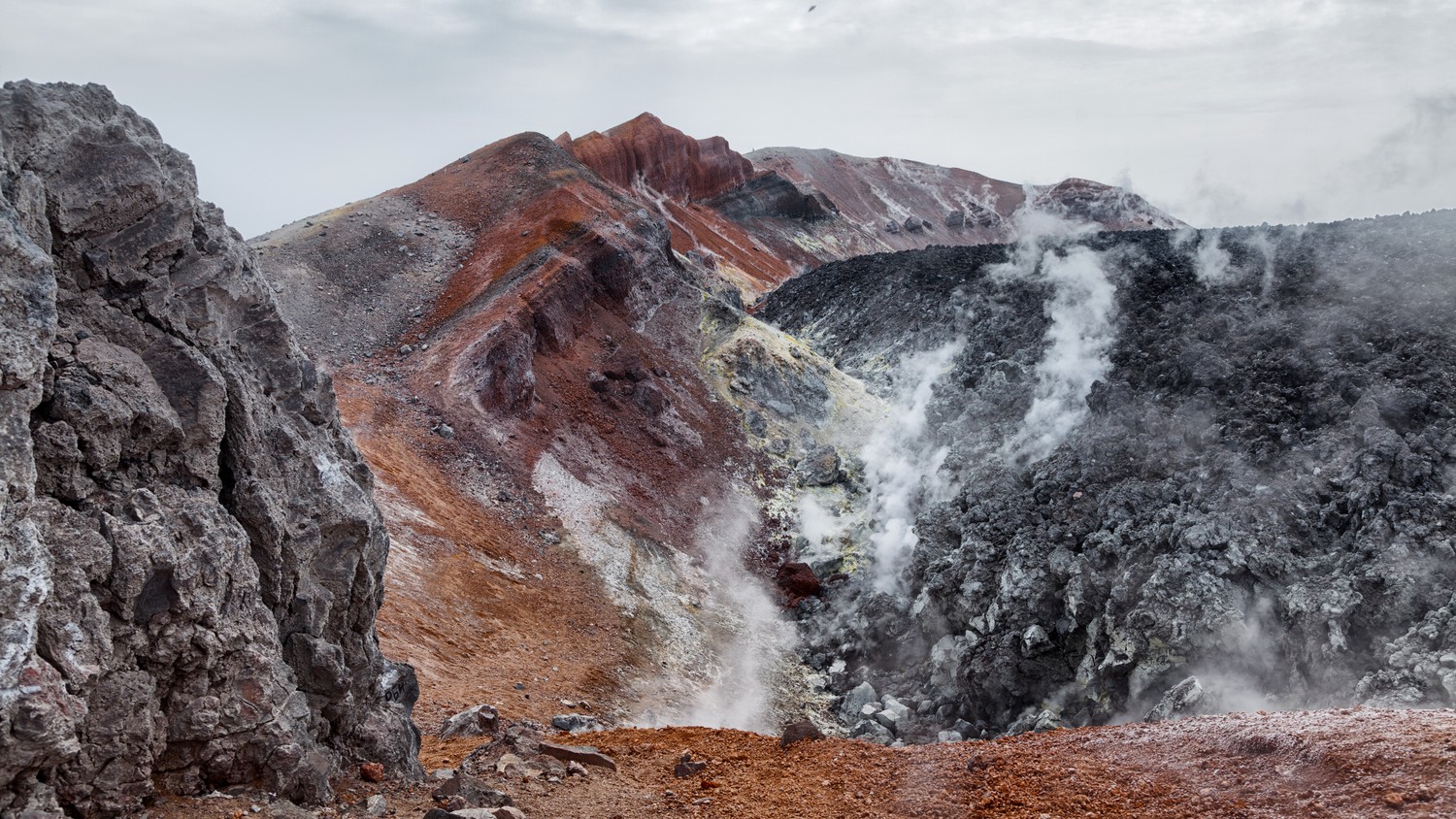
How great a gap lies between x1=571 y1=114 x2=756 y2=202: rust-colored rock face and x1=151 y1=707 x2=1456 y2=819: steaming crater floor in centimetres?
5877

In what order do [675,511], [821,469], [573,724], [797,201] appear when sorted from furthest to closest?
[797,201] → [821,469] → [675,511] → [573,724]

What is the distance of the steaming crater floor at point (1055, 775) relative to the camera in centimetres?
754

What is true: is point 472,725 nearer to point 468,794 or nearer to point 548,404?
point 468,794

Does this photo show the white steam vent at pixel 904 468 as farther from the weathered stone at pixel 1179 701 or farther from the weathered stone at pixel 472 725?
the weathered stone at pixel 472 725

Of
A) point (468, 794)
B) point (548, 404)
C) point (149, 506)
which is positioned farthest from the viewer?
point (548, 404)

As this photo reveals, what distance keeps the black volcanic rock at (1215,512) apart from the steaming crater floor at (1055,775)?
463 centimetres

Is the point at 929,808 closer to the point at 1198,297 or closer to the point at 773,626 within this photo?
the point at 773,626

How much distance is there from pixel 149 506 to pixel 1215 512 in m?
16.8

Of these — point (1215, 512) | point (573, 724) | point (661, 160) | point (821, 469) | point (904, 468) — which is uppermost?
point (661, 160)

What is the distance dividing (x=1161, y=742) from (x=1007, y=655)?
24.7 ft

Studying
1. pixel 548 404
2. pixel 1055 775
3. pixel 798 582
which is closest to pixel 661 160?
pixel 548 404

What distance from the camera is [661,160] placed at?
75938mm

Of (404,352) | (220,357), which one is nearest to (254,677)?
(220,357)

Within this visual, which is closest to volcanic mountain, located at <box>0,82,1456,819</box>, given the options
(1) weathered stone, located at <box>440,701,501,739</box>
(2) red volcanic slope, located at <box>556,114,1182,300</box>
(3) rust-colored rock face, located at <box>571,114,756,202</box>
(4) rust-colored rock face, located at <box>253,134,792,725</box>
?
(1) weathered stone, located at <box>440,701,501,739</box>
